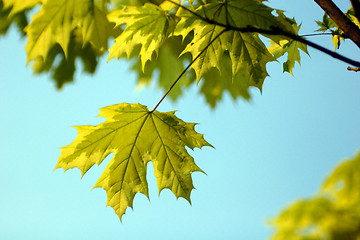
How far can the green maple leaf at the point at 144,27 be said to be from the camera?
1.57m

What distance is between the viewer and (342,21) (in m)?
1.03

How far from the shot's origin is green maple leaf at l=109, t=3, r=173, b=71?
157cm

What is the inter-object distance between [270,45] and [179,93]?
3.93 metres

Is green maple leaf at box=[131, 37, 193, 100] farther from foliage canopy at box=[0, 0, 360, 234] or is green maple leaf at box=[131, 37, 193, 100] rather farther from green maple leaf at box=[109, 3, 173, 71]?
green maple leaf at box=[109, 3, 173, 71]

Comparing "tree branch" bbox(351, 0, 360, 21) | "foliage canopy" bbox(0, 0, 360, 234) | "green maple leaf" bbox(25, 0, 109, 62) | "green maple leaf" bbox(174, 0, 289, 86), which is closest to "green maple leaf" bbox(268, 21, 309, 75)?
"foliage canopy" bbox(0, 0, 360, 234)

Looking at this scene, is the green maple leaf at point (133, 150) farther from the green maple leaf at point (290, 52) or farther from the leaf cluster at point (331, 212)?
the leaf cluster at point (331, 212)

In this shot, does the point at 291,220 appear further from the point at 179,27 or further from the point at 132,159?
the point at 179,27

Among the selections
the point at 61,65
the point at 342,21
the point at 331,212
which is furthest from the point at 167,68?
the point at 342,21

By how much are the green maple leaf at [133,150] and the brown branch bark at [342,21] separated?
0.93 m

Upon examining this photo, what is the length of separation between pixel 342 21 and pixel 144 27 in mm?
946

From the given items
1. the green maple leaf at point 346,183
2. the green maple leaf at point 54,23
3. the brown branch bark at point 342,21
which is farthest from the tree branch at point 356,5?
the green maple leaf at point 346,183

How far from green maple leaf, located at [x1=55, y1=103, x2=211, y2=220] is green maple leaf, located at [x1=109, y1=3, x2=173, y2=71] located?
1.11 ft

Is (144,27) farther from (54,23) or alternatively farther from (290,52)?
(290,52)

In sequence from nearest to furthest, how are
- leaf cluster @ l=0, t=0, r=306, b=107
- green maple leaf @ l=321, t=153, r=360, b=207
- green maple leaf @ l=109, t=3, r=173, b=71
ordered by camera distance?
leaf cluster @ l=0, t=0, r=306, b=107, green maple leaf @ l=109, t=3, r=173, b=71, green maple leaf @ l=321, t=153, r=360, b=207
